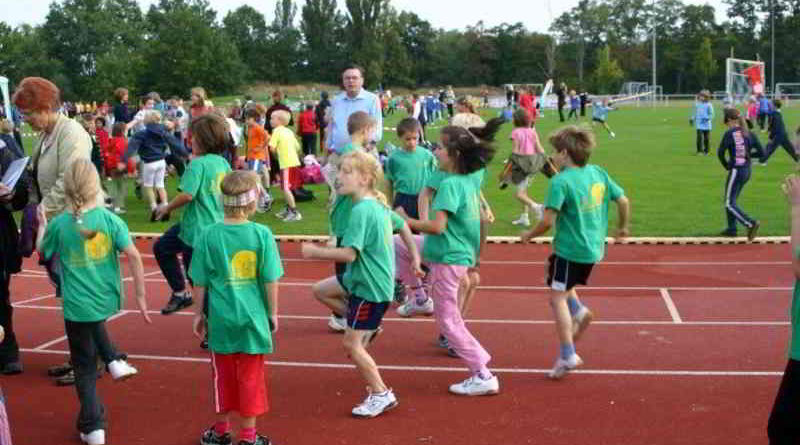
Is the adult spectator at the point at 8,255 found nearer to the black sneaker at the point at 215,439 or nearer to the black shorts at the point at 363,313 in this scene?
the black sneaker at the point at 215,439

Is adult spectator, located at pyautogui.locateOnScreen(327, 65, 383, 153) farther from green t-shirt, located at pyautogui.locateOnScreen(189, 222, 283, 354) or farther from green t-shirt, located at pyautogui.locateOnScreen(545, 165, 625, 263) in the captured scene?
green t-shirt, located at pyautogui.locateOnScreen(189, 222, 283, 354)

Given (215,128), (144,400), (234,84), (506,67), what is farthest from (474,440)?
(506,67)

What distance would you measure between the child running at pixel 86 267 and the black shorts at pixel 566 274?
2901 mm

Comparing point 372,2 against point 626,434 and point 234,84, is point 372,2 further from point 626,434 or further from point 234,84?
point 626,434

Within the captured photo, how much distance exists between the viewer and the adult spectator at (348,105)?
9.88 m

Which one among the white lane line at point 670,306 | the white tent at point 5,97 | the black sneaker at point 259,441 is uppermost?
the white tent at point 5,97

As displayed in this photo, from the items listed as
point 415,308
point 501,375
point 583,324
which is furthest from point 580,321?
point 415,308

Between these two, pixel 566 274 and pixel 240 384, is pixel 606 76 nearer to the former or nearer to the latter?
pixel 566 274

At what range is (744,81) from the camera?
166 ft

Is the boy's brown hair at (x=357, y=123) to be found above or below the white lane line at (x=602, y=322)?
above

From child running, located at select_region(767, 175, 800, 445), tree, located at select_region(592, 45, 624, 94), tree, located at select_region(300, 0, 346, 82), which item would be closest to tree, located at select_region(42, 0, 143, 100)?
tree, located at select_region(300, 0, 346, 82)

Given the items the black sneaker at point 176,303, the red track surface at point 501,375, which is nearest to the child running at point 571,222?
the red track surface at point 501,375

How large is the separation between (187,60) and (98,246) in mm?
74705

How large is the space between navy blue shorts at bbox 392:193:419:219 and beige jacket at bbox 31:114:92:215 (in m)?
3.12
